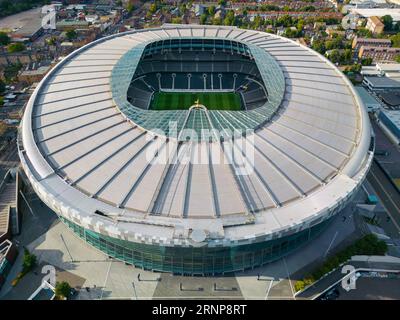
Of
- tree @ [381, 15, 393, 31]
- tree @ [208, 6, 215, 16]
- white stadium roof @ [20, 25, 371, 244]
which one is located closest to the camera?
white stadium roof @ [20, 25, 371, 244]

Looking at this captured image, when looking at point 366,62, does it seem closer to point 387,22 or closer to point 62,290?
point 387,22

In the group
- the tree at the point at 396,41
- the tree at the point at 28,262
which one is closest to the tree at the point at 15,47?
the tree at the point at 28,262

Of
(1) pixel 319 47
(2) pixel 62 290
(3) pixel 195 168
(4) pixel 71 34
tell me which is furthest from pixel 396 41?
(2) pixel 62 290

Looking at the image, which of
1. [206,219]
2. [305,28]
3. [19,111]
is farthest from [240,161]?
[305,28]

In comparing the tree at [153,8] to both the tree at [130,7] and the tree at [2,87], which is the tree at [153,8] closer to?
the tree at [130,7]

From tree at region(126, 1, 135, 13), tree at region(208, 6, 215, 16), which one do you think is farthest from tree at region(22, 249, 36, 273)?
tree at region(126, 1, 135, 13)

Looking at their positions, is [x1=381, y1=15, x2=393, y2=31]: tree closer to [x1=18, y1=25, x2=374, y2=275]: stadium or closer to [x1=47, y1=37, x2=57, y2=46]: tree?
[x1=18, y1=25, x2=374, y2=275]: stadium
